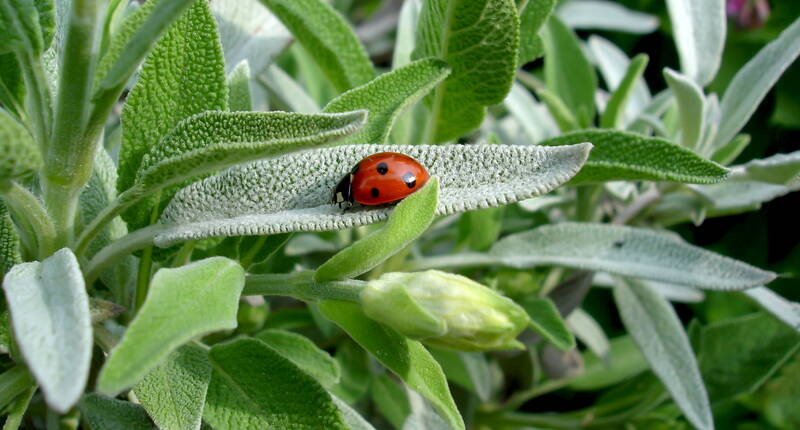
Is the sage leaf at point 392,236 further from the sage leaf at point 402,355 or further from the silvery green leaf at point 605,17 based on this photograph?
the silvery green leaf at point 605,17

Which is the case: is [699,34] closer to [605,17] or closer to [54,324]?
[605,17]

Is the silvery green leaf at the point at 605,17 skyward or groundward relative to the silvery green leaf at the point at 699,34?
groundward

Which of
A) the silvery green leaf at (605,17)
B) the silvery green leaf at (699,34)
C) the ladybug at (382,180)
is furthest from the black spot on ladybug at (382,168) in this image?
the silvery green leaf at (605,17)

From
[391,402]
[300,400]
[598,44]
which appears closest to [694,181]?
[300,400]

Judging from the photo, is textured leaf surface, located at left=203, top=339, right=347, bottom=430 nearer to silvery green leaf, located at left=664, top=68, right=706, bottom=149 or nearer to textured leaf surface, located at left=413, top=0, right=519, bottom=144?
textured leaf surface, located at left=413, top=0, right=519, bottom=144

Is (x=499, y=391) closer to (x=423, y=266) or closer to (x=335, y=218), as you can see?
(x=423, y=266)

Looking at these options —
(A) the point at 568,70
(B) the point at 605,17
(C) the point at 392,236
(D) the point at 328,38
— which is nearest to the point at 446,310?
(C) the point at 392,236
